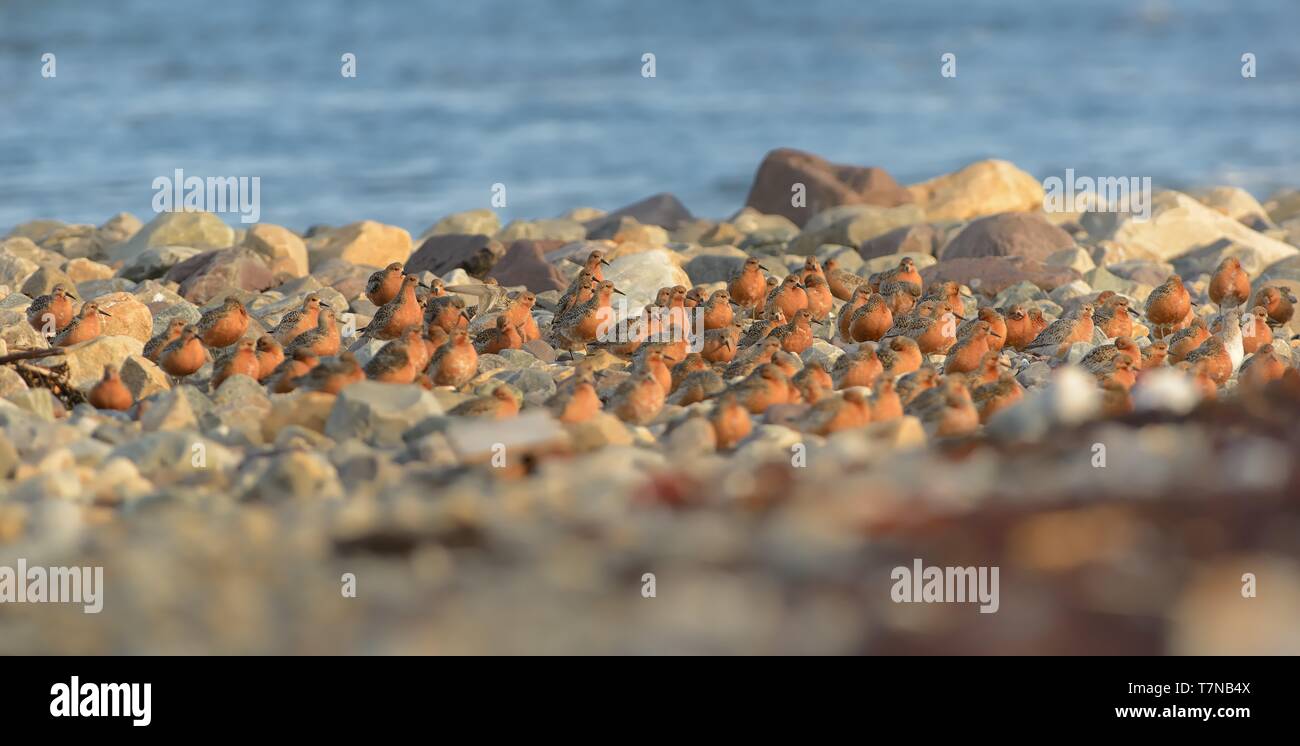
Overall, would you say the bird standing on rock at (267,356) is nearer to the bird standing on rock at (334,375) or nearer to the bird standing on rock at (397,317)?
the bird standing on rock at (334,375)

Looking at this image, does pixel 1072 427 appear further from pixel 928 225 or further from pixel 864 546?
pixel 928 225

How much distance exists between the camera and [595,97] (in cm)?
2944

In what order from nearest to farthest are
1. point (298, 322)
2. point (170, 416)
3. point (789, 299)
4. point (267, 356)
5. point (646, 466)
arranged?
point (646, 466), point (170, 416), point (267, 356), point (298, 322), point (789, 299)

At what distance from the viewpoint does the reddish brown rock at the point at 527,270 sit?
40.5 ft

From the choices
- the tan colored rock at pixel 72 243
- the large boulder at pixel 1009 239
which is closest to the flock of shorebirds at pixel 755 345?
the large boulder at pixel 1009 239

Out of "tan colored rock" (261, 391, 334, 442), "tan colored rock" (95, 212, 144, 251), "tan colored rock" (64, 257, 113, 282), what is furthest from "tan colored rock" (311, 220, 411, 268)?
"tan colored rock" (261, 391, 334, 442)

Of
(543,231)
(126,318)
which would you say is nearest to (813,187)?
(543,231)

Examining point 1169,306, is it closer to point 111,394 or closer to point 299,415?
point 299,415

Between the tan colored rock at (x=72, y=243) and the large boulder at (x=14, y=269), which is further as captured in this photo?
the tan colored rock at (x=72, y=243)

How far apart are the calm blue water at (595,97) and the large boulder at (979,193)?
15.2 feet

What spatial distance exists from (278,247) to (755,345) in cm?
585

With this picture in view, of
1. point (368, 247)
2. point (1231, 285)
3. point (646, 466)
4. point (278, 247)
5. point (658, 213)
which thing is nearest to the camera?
point (646, 466)

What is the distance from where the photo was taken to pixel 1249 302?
41.4 feet

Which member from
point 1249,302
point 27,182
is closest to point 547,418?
point 1249,302
